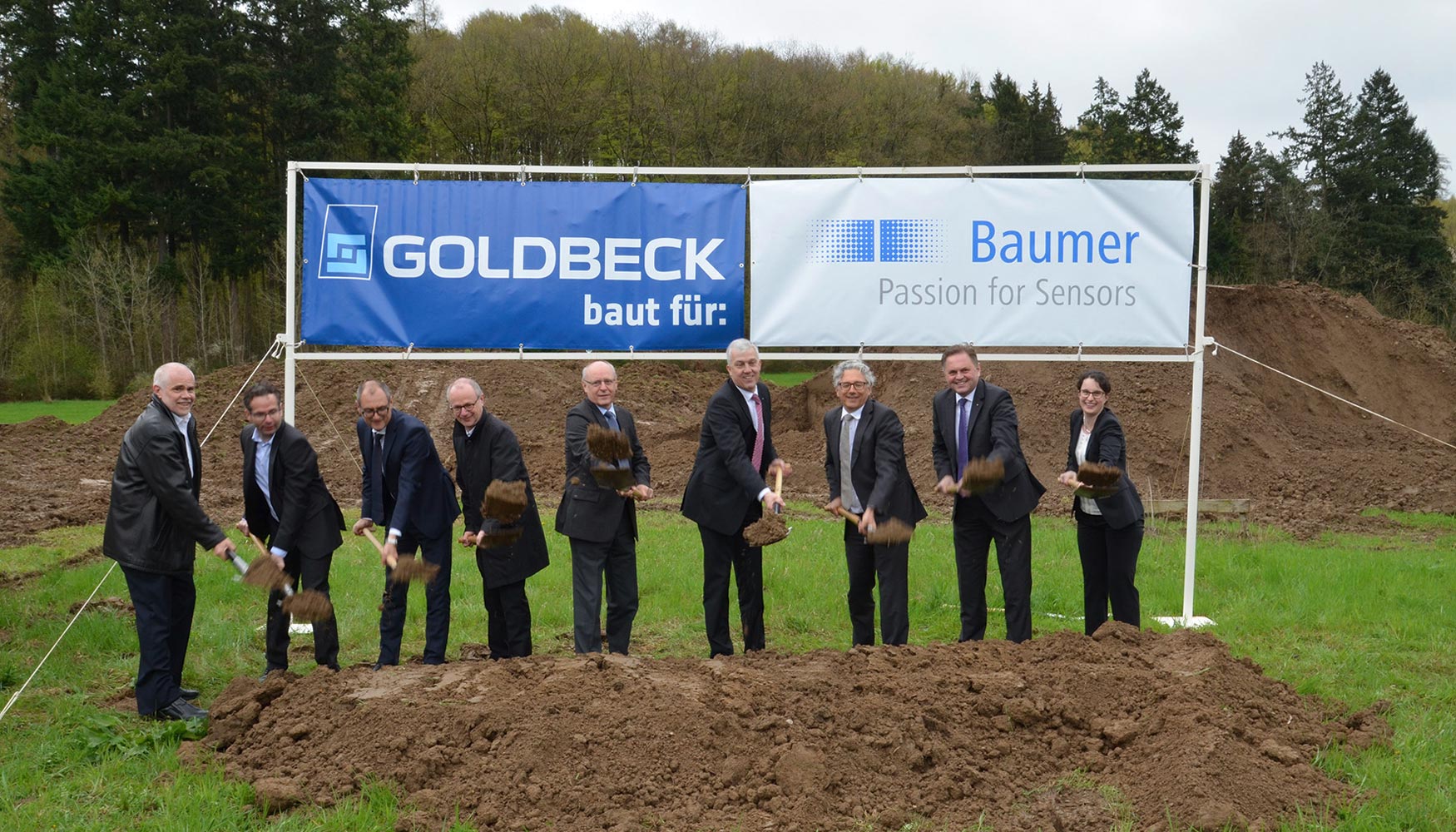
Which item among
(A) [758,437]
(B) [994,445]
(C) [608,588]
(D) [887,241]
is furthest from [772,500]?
(D) [887,241]

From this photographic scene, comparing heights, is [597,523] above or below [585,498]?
below

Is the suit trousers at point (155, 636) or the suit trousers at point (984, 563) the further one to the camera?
the suit trousers at point (984, 563)

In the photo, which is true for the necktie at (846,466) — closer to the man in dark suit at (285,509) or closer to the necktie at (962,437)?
the necktie at (962,437)

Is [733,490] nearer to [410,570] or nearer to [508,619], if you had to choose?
[508,619]

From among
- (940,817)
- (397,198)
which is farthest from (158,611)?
(940,817)

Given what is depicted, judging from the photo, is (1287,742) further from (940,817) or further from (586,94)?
(586,94)

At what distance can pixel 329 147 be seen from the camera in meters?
37.2

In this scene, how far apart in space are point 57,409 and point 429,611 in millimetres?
29774

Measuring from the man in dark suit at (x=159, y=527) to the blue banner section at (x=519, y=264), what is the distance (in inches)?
85.0

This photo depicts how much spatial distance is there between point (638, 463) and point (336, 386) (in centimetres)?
1644

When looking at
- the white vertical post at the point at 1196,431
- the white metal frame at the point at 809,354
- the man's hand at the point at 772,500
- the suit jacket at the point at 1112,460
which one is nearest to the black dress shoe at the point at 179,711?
the white metal frame at the point at 809,354

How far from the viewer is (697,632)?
26.0ft

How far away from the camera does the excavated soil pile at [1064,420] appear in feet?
52.4

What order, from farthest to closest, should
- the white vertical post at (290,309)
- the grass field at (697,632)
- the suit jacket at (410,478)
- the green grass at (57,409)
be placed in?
the green grass at (57,409) → the white vertical post at (290,309) → the suit jacket at (410,478) → the grass field at (697,632)
